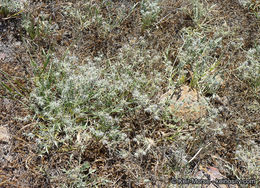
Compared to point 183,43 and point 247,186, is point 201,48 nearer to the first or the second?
point 183,43

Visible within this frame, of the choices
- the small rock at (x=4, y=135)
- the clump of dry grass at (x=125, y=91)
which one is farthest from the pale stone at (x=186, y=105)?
the small rock at (x=4, y=135)

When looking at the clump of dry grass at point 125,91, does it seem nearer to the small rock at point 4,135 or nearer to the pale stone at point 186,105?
the pale stone at point 186,105

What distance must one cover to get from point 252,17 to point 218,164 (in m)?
2.84

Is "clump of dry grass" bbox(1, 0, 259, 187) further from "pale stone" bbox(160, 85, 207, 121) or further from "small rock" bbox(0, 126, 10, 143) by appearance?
"small rock" bbox(0, 126, 10, 143)

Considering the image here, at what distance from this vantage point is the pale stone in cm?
320

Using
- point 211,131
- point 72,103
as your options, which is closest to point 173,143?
point 211,131

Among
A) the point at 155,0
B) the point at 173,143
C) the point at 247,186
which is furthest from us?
the point at 155,0

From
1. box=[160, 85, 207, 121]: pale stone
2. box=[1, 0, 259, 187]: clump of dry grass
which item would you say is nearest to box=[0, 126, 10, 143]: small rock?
box=[1, 0, 259, 187]: clump of dry grass

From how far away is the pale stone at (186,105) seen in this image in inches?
126

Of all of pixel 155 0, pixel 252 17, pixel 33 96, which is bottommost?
pixel 33 96

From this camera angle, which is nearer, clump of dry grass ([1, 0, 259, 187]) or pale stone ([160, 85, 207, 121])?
clump of dry grass ([1, 0, 259, 187])

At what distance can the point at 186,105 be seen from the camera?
337 centimetres

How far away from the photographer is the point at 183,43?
3885 mm

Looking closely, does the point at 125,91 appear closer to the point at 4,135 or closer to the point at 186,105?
the point at 186,105
